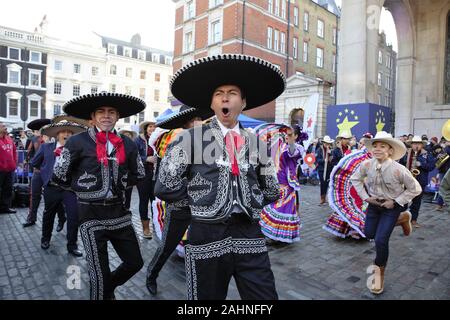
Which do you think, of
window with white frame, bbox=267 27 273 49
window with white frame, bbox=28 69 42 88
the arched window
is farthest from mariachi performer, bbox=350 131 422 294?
window with white frame, bbox=28 69 42 88

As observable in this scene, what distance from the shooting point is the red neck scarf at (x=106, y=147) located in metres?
3.15

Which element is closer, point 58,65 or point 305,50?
point 305,50

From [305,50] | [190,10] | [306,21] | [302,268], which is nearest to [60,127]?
[302,268]

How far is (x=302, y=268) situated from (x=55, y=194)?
428 cm

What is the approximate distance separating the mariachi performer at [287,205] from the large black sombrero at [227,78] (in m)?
3.25

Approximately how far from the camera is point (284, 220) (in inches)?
229

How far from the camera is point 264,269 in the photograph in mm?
2100

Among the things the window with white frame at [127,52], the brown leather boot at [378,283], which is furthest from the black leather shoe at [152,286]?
the window with white frame at [127,52]

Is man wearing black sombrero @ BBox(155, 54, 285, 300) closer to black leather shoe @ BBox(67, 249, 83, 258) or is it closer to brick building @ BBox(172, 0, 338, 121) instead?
black leather shoe @ BBox(67, 249, 83, 258)

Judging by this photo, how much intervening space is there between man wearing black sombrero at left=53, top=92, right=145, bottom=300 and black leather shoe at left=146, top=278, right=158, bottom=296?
1.86 ft

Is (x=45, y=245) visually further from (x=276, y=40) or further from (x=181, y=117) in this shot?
(x=276, y=40)

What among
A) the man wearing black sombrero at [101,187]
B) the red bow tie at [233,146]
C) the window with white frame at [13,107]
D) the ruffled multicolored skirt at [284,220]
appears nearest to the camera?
the red bow tie at [233,146]

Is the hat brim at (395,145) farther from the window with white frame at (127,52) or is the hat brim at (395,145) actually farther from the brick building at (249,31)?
the window with white frame at (127,52)

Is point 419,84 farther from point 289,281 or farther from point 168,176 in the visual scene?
point 168,176
